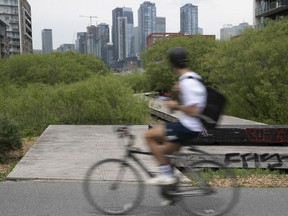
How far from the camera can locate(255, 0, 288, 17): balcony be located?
5722 cm

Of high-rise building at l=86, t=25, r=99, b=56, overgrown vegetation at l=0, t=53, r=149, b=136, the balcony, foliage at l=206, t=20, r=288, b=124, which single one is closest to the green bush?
overgrown vegetation at l=0, t=53, r=149, b=136

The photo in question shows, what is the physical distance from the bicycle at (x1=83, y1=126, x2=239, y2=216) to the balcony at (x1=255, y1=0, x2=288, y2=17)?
56.5m

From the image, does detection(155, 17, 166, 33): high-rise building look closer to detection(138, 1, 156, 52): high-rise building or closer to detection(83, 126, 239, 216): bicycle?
detection(138, 1, 156, 52): high-rise building

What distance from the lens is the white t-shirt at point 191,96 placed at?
4.84 m

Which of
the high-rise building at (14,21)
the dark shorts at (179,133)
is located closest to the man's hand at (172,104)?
the dark shorts at (179,133)

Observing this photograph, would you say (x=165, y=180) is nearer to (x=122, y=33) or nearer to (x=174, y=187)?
(x=174, y=187)

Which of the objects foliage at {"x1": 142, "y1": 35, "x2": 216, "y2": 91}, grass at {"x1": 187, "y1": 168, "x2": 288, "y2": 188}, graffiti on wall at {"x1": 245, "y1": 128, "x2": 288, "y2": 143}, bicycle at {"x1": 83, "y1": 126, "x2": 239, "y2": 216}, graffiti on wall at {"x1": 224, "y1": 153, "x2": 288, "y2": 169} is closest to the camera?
bicycle at {"x1": 83, "y1": 126, "x2": 239, "y2": 216}

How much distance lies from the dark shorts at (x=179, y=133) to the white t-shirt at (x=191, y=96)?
0.20ft

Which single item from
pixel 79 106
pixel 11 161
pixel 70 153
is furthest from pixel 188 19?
pixel 11 161

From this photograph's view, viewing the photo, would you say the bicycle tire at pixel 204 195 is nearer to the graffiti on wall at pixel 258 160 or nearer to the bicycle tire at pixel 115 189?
the bicycle tire at pixel 115 189

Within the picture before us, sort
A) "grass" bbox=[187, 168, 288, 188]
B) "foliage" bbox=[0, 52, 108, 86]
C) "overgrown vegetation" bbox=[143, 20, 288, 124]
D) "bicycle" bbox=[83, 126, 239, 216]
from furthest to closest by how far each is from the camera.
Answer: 1. "foliage" bbox=[0, 52, 108, 86]
2. "overgrown vegetation" bbox=[143, 20, 288, 124]
3. "grass" bbox=[187, 168, 288, 188]
4. "bicycle" bbox=[83, 126, 239, 216]

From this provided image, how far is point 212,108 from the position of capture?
495cm

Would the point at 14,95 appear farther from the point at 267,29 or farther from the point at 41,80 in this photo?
the point at 41,80

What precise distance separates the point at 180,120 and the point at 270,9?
6180cm
